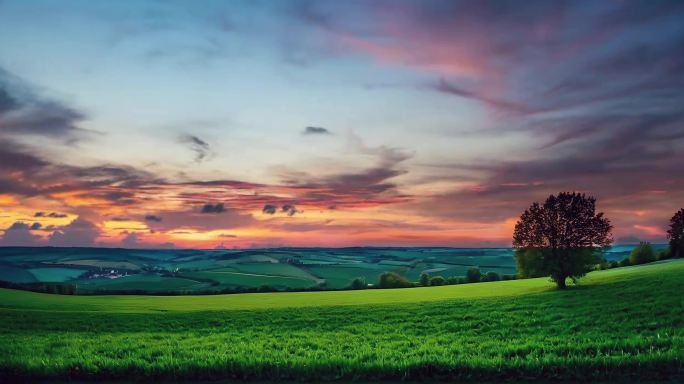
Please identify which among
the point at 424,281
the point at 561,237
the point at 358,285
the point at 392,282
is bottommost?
the point at 358,285

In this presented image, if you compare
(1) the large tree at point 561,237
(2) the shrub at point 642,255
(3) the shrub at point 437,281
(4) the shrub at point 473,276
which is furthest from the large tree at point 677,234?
(1) the large tree at point 561,237

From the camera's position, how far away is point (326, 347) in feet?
57.5

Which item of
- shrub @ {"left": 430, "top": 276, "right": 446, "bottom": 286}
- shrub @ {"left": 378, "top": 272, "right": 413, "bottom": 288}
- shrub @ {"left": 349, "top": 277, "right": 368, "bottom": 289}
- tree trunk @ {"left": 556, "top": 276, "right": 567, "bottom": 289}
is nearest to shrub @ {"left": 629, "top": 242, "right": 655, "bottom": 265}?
shrub @ {"left": 430, "top": 276, "right": 446, "bottom": 286}

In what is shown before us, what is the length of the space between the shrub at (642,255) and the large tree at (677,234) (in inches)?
126

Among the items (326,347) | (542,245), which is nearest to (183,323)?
(326,347)

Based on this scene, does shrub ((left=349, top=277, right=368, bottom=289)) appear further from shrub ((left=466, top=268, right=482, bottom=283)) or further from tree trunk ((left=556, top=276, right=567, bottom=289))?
tree trunk ((left=556, top=276, right=567, bottom=289))

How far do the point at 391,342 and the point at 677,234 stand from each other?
84.8 meters

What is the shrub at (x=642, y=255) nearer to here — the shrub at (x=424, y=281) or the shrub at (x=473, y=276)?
the shrub at (x=473, y=276)

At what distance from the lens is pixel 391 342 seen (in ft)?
60.8

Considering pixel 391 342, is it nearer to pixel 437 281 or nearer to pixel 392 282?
pixel 392 282

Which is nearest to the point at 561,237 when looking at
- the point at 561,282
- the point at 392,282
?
the point at 561,282

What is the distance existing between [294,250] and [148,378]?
165993 mm

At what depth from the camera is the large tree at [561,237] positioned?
139 ft

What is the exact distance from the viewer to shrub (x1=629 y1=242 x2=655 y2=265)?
270 ft
